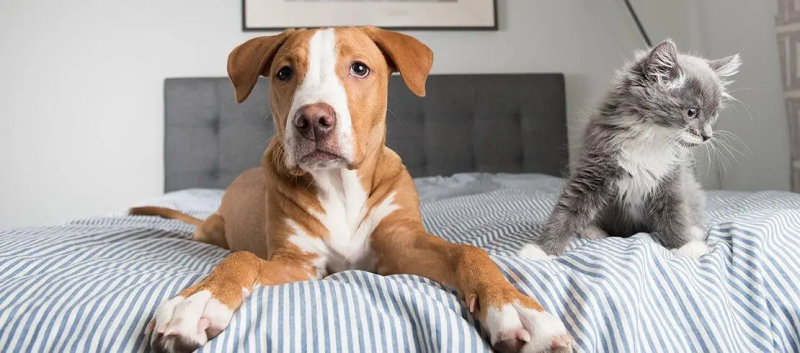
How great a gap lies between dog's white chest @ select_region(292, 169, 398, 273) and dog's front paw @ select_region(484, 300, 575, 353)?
0.60 meters

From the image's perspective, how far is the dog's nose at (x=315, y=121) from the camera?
1.18 metres

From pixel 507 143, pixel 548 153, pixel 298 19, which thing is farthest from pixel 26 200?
pixel 548 153

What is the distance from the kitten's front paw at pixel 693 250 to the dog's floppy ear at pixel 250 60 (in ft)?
3.44

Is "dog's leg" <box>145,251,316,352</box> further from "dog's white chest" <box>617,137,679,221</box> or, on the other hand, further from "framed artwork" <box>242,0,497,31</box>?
"framed artwork" <box>242,0,497,31</box>

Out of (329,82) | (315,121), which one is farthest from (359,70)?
(315,121)

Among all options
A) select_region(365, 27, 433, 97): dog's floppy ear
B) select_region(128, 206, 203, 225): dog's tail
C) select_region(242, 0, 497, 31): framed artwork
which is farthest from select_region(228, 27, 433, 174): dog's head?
select_region(242, 0, 497, 31): framed artwork

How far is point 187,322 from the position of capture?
0.84 meters

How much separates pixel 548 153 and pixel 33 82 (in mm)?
3251

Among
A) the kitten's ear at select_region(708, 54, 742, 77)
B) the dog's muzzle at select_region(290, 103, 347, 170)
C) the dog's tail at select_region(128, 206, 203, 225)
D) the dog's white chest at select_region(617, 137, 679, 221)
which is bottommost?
the dog's tail at select_region(128, 206, 203, 225)

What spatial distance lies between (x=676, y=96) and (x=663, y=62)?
88 mm

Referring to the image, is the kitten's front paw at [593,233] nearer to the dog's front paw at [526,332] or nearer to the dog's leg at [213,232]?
the dog's front paw at [526,332]

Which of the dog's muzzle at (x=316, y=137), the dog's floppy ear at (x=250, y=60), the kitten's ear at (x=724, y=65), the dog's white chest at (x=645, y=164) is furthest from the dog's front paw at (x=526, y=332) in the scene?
the kitten's ear at (x=724, y=65)

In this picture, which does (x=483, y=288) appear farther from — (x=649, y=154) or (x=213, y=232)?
(x=213, y=232)

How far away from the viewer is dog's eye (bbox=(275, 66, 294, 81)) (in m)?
1.35
